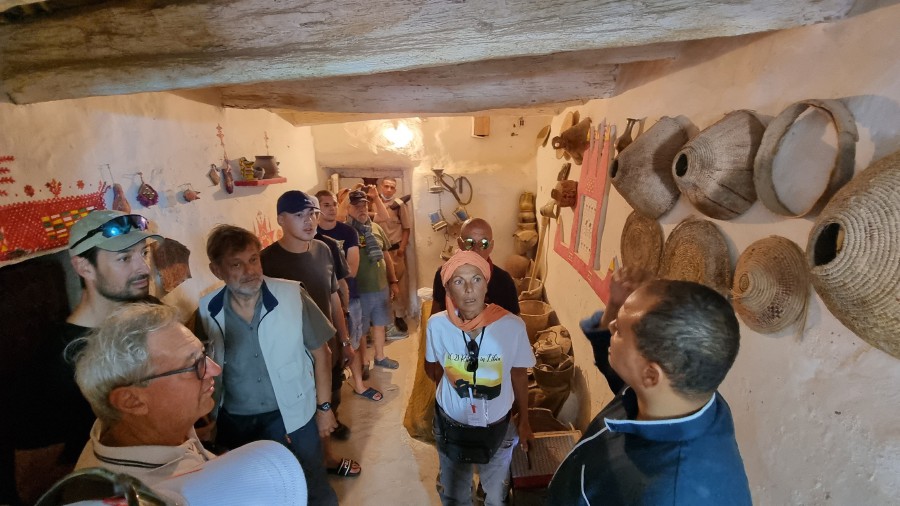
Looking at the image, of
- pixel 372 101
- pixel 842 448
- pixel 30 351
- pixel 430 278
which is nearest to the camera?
pixel 842 448

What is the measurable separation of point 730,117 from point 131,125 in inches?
91.0

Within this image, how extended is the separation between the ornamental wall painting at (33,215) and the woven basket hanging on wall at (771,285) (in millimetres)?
2121

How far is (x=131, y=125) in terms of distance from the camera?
1.65 m

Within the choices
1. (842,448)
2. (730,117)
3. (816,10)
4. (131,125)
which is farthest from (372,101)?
(842,448)

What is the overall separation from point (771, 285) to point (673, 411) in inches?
18.0

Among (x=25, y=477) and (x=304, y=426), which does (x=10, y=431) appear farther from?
(x=304, y=426)

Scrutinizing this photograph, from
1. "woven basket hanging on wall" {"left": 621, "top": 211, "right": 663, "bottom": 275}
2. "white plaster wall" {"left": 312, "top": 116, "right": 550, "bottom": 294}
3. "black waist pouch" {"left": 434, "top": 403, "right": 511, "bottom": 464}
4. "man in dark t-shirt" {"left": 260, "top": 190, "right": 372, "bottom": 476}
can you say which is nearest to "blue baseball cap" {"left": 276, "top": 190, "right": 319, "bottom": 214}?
"man in dark t-shirt" {"left": 260, "top": 190, "right": 372, "bottom": 476}

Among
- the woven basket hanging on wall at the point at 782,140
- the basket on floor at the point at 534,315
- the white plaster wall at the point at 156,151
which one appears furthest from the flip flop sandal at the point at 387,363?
the woven basket hanging on wall at the point at 782,140

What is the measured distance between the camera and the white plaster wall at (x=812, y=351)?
0.76 metres

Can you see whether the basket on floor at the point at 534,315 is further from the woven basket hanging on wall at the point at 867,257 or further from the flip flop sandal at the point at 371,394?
the woven basket hanging on wall at the point at 867,257

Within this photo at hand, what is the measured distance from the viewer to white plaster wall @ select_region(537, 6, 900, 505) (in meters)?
0.76

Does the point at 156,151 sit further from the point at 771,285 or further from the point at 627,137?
the point at 771,285

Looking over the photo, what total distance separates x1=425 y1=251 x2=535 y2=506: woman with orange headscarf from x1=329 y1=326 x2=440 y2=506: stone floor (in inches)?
30.0

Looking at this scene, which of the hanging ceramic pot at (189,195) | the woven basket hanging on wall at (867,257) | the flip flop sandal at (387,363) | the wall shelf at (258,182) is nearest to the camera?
the woven basket hanging on wall at (867,257)
